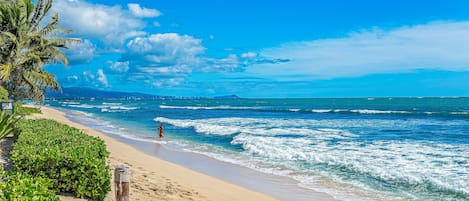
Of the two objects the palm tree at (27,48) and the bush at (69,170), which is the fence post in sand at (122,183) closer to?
the bush at (69,170)

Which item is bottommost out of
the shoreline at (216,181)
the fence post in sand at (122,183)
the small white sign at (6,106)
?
the shoreline at (216,181)

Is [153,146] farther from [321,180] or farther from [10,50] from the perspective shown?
[321,180]

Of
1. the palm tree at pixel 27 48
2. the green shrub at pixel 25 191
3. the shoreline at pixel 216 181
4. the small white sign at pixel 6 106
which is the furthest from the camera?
the palm tree at pixel 27 48

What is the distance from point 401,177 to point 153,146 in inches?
470

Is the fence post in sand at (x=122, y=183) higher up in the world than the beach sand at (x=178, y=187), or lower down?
higher up

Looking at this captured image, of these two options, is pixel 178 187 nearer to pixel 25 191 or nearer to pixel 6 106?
pixel 25 191

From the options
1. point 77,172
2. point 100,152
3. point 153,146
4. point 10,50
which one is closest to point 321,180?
point 100,152

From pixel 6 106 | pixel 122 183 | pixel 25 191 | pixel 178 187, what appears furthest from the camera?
pixel 6 106

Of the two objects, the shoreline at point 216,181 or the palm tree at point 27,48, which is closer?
the shoreline at point 216,181

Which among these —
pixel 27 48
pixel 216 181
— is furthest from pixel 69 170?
pixel 27 48

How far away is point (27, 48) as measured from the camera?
67.5ft

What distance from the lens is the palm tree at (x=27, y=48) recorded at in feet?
61.6

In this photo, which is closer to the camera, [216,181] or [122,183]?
[122,183]

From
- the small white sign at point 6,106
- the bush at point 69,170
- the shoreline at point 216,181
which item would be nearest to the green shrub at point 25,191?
the bush at point 69,170
